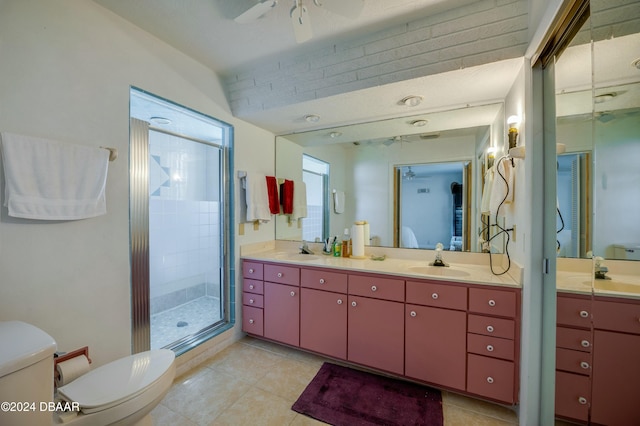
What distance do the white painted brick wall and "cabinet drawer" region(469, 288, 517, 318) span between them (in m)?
1.41

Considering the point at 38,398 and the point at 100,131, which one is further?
the point at 100,131

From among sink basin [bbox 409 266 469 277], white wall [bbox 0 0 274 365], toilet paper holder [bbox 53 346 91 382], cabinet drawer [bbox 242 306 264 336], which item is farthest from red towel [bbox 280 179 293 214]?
toilet paper holder [bbox 53 346 91 382]

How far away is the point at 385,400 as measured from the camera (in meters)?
1.69

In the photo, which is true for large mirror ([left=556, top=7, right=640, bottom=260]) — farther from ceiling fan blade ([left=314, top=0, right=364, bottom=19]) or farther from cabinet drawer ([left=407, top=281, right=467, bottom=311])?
ceiling fan blade ([left=314, top=0, right=364, bottom=19])

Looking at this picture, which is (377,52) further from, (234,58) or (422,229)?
(422,229)

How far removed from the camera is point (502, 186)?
1.70 meters

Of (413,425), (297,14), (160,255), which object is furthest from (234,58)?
(413,425)

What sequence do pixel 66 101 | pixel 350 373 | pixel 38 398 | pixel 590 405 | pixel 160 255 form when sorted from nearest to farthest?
pixel 38 398 < pixel 590 405 < pixel 66 101 < pixel 350 373 < pixel 160 255

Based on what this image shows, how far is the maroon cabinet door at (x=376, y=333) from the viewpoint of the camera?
5.90ft

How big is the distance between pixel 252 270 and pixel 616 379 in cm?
239

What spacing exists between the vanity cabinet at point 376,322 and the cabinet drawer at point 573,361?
2.75 feet

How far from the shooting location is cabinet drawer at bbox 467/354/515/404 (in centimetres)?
151

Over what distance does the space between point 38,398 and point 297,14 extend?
1.96 m

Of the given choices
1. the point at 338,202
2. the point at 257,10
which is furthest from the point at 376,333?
the point at 257,10
